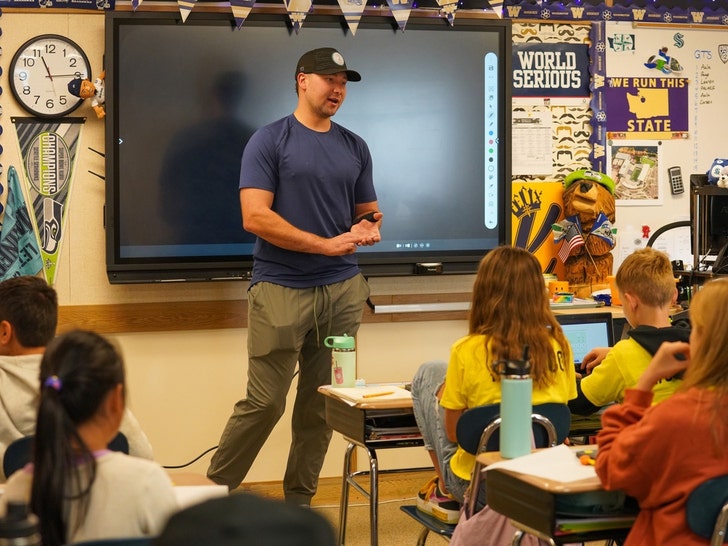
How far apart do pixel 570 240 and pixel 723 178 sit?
948 millimetres

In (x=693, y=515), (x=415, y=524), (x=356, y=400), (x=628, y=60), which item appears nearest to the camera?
(x=693, y=515)

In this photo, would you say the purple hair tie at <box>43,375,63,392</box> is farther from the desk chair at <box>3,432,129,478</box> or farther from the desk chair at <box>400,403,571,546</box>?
the desk chair at <box>400,403,571,546</box>

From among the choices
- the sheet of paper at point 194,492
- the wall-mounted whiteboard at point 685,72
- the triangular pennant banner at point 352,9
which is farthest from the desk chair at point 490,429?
the wall-mounted whiteboard at point 685,72

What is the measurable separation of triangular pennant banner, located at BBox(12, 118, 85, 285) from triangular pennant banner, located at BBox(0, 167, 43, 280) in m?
0.04

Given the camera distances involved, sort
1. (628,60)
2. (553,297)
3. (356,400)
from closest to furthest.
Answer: (356,400)
(553,297)
(628,60)

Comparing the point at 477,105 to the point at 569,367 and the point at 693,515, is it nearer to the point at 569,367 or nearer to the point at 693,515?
the point at 569,367

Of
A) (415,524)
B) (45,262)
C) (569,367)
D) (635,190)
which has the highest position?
(635,190)

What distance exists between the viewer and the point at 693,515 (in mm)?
2168

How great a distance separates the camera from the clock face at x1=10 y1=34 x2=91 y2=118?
457 cm

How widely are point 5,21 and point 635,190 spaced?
10.6 ft

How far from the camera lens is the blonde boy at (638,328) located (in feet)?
10.1

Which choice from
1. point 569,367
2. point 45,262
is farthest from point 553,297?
point 45,262

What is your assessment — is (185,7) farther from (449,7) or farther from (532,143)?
(532,143)

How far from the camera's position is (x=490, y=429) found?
2.76m
